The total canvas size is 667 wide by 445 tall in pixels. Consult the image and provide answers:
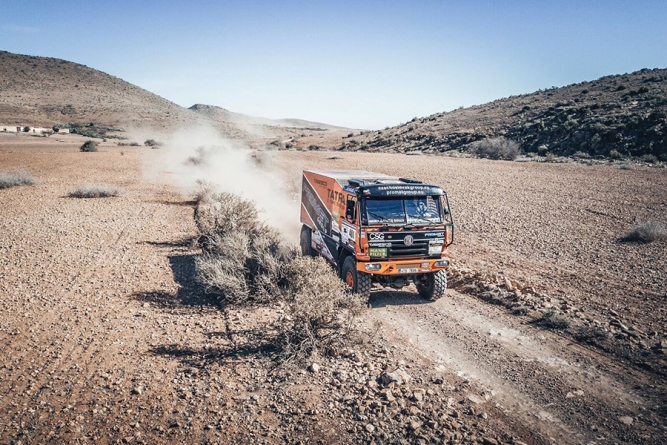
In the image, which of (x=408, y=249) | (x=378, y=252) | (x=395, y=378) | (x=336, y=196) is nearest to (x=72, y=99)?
(x=336, y=196)

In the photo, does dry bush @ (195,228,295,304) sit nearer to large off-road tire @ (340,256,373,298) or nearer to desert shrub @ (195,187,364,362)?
desert shrub @ (195,187,364,362)

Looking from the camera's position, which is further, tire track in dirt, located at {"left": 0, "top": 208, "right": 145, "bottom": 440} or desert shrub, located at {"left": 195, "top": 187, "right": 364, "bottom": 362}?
desert shrub, located at {"left": 195, "top": 187, "right": 364, "bottom": 362}

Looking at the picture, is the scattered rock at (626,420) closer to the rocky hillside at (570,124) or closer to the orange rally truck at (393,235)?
the orange rally truck at (393,235)

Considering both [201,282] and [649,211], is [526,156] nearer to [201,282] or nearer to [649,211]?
[649,211]

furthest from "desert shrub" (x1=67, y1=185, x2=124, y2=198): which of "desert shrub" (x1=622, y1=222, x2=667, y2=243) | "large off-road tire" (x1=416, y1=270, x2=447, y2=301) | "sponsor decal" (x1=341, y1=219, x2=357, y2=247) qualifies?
"desert shrub" (x1=622, y1=222, x2=667, y2=243)

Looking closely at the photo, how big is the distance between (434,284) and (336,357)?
364cm

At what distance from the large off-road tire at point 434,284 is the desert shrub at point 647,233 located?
8.43 m

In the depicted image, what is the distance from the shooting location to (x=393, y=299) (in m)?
10.2

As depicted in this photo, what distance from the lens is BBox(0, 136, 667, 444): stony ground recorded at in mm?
5426

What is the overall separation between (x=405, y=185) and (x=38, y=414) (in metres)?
7.73

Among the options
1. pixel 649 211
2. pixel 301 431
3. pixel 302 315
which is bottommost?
pixel 301 431

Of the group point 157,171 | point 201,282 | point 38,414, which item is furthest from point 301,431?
point 157,171

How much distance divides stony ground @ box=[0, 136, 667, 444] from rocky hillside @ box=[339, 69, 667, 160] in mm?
20681

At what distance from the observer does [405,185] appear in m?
9.60
